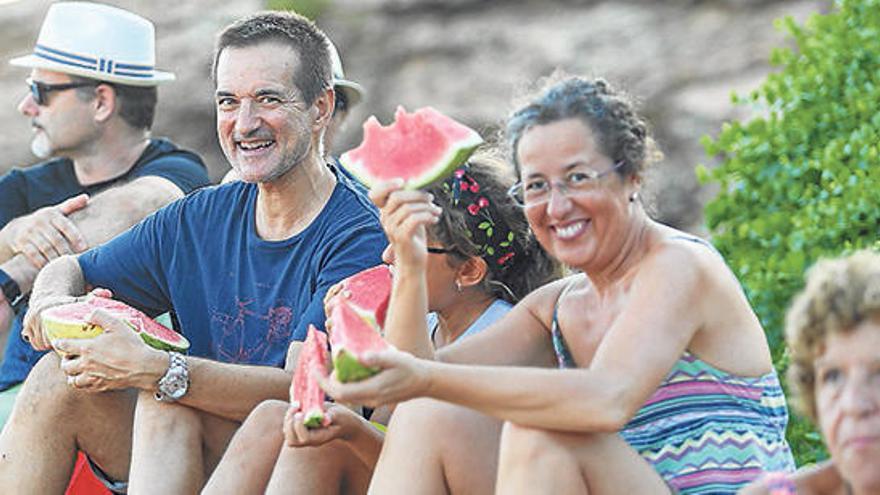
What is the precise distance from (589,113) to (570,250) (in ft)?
1.22

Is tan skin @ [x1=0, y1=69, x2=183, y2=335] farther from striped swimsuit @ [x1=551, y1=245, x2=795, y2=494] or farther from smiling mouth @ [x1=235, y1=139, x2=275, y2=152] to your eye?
striped swimsuit @ [x1=551, y1=245, x2=795, y2=494]

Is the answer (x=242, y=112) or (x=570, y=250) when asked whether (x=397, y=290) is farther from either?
(x=242, y=112)

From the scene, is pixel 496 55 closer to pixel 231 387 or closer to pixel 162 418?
pixel 231 387

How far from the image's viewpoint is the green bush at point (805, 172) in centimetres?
591

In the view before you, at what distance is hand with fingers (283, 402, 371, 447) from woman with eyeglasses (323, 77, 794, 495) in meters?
0.19

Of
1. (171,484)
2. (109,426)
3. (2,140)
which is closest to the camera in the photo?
(171,484)

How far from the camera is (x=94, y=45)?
287 inches

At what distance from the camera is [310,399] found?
179 inches

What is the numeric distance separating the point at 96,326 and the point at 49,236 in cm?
136

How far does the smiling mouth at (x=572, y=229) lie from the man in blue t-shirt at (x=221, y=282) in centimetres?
110

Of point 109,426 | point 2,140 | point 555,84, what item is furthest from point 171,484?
point 2,140

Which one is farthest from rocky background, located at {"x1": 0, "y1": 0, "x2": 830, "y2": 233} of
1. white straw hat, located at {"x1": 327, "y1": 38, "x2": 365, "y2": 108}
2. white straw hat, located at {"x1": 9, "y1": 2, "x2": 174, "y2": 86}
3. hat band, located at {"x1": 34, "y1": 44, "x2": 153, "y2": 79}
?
hat band, located at {"x1": 34, "y1": 44, "x2": 153, "y2": 79}

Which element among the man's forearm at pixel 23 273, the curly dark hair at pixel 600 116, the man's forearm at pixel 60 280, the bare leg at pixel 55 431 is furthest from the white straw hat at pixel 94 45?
the curly dark hair at pixel 600 116

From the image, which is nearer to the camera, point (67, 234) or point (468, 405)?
point (468, 405)
